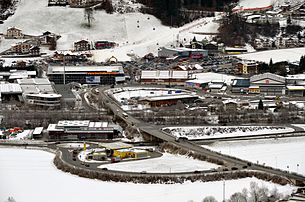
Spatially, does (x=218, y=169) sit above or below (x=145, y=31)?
below

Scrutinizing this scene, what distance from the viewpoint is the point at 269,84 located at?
2222cm

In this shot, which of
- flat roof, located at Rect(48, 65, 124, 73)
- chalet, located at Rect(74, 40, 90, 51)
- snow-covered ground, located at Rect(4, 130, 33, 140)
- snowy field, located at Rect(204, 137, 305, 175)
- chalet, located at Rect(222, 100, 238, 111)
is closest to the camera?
snowy field, located at Rect(204, 137, 305, 175)

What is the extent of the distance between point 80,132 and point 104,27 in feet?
52.3

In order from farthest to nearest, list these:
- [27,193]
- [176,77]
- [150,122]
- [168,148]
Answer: [176,77] < [150,122] < [168,148] < [27,193]

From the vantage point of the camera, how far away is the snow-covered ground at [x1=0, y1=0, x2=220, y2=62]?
30.5 metres

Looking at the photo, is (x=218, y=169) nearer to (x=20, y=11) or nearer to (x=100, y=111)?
(x=100, y=111)

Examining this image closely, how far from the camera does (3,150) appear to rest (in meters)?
15.0

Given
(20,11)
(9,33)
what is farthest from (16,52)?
(20,11)

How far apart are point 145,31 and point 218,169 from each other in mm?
19339

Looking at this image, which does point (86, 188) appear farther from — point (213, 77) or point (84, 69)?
point (213, 77)

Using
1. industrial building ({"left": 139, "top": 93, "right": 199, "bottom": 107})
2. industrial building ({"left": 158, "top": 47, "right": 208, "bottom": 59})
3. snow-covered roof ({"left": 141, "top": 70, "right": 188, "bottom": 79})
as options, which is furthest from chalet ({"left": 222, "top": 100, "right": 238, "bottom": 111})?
industrial building ({"left": 158, "top": 47, "right": 208, "bottom": 59})

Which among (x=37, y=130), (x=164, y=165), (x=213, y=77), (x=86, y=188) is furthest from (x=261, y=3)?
(x=86, y=188)

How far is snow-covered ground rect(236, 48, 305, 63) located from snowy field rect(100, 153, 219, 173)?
46.4 feet

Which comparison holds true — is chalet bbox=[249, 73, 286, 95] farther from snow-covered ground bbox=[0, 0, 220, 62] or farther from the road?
snow-covered ground bbox=[0, 0, 220, 62]
